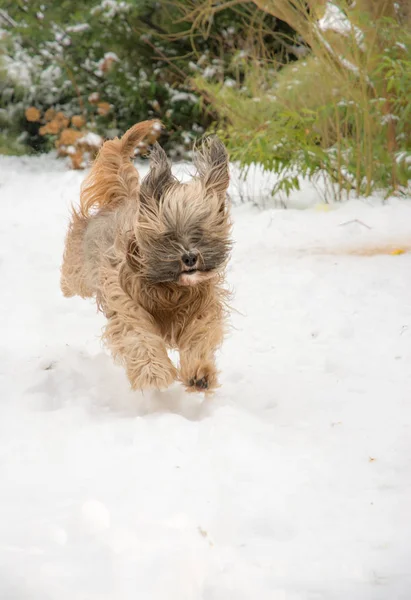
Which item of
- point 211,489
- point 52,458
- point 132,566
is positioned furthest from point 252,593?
point 52,458

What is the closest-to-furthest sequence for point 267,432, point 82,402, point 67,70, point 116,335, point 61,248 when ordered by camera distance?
point 267,432 → point 82,402 → point 116,335 → point 61,248 → point 67,70

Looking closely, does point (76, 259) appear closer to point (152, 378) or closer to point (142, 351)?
point (142, 351)

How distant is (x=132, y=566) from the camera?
6.98 ft

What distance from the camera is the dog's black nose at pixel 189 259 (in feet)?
11.2

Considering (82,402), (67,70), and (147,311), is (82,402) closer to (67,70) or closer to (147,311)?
(147,311)

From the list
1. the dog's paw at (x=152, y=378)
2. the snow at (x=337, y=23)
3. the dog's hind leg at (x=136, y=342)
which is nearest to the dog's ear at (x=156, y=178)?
the dog's hind leg at (x=136, y=342)

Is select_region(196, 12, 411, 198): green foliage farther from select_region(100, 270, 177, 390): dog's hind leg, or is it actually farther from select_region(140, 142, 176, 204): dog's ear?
select_region(100, 270, 177, 390): dog's hind leg

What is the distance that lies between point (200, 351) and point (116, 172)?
4.58 ft

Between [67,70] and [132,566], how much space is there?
1225cm

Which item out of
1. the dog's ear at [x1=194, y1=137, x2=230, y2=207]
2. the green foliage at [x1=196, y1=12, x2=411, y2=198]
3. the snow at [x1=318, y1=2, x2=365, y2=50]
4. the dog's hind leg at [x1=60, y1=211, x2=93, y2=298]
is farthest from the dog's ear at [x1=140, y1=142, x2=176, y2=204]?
the snow at [x1=318, y1=2, x2=365, y2=50]

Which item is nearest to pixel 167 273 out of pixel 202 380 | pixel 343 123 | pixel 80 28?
pixel 202 380

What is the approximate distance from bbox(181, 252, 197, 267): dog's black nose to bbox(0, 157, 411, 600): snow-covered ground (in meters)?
0.69

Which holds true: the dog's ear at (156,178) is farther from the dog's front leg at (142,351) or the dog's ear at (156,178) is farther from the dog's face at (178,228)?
the dog's front leg at (142,351)

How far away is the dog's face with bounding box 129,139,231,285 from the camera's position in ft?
11.2
